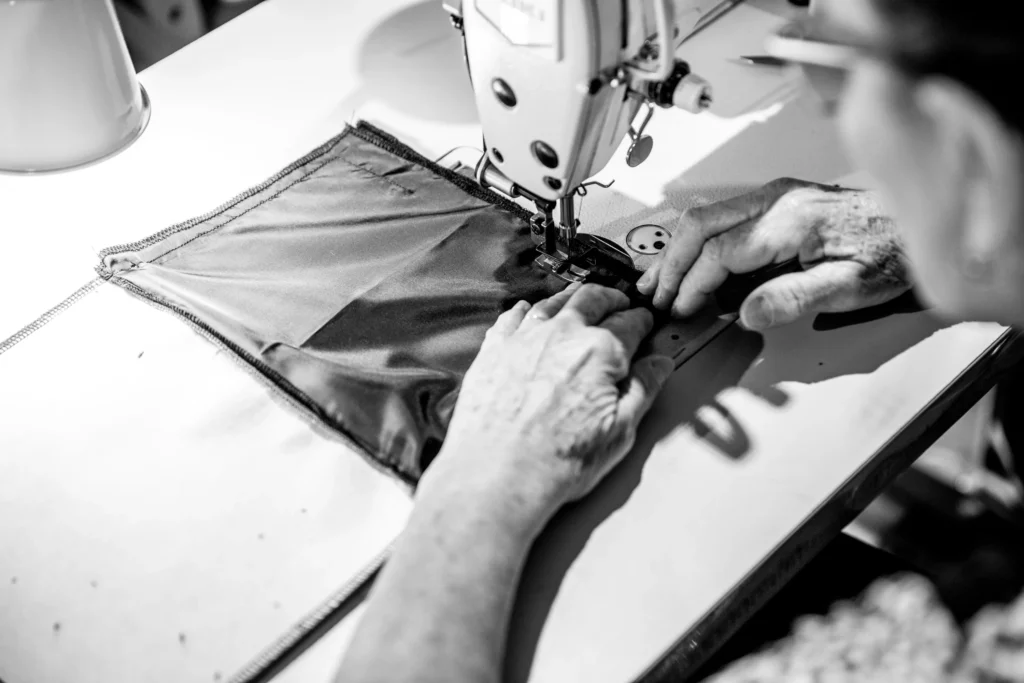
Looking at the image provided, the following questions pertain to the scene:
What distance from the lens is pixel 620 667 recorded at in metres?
0.89

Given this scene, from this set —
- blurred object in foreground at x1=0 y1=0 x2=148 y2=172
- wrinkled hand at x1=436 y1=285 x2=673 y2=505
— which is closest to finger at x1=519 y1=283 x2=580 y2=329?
wrinkled hand at x1=436 y1=285 x2=673 y2=505

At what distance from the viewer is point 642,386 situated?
1.09 metres

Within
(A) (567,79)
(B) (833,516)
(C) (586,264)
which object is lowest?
(B) (833,516)

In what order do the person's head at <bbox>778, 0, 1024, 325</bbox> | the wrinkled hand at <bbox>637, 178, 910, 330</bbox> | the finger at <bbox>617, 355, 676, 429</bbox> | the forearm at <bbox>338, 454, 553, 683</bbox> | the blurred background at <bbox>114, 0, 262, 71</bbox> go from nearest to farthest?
the person's head at <bbox>778, 0, 1024, 325</bbox>
the forearm at <bbox>338, 454, 553, 683</bbox>
the finger at <bbox>617, 355, 676, 429</bbox>
the wrinkled hand at <bbox>637, 178, 910, 330</bbox>
the blurred background at <bbox>114, 0, 262, 71</bbox>

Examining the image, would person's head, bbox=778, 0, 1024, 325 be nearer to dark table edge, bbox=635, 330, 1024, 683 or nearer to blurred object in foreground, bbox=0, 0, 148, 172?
dark table edge, bbox=635, 330, 1024, 683

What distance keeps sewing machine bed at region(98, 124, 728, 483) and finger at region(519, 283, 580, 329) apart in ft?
0.22

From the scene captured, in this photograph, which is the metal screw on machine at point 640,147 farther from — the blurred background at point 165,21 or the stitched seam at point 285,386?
the blurred background at point 165,21

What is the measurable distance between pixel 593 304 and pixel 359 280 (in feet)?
1.05

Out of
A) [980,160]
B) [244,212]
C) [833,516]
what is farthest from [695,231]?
[244,212]

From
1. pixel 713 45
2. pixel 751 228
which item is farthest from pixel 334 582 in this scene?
pixel 713 45

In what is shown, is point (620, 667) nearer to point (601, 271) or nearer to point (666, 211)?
point (601, 271)

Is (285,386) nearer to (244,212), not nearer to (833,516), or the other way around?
(244,212)

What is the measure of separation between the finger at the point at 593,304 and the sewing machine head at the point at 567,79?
0.11 metres

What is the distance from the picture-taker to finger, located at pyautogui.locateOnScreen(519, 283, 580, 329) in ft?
3.75
